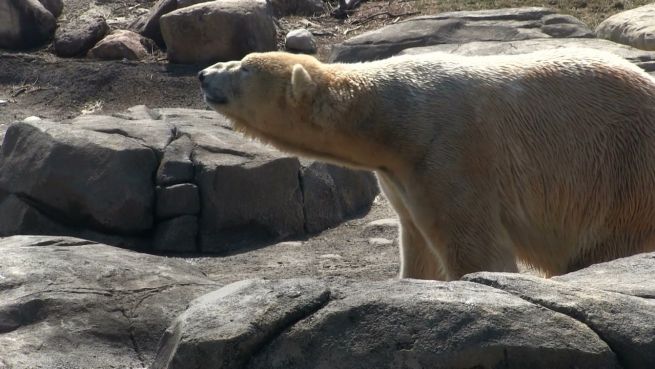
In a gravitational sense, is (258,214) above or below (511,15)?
below

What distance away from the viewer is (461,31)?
11625mm

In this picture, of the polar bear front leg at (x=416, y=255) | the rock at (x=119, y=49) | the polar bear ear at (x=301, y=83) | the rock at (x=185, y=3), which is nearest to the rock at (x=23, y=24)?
the rock at (x=119, y=49)

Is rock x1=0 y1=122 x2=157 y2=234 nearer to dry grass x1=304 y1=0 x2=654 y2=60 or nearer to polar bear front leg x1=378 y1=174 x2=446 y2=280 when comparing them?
polar bear front leg x1=378 y1=174 x2=446 y2=280

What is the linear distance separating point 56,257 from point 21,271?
0.22 metres

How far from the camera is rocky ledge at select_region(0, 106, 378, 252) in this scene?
336 inches

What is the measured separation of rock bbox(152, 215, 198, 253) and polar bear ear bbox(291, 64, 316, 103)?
9.89ft

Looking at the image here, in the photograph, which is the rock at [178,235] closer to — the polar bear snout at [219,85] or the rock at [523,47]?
the polar bear snout at [219,85]

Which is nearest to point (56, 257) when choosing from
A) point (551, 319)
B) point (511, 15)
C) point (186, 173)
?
point (551, 319)

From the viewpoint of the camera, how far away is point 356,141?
Answer: 5871mm

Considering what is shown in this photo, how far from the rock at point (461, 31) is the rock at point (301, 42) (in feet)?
3.22

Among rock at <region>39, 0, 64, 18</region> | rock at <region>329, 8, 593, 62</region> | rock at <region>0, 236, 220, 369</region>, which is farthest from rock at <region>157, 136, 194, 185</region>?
rock at <region>39, 0, 64, 18</region>

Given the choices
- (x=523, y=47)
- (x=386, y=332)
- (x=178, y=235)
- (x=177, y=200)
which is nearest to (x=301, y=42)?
(x=523, y=47)

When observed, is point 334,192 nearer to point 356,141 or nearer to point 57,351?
point 356,141

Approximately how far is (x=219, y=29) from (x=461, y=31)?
258 cm
